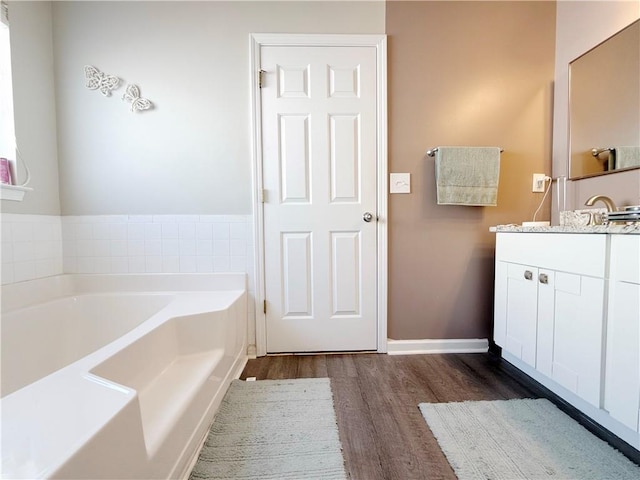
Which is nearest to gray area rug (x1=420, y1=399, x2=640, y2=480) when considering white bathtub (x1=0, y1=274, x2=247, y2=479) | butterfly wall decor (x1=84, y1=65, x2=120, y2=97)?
white bathtub (x1=0, y1=274, x2=247, y2=479)

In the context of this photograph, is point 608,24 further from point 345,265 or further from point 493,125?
point 345,265

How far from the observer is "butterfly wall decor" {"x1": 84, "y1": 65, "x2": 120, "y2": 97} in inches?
66.1

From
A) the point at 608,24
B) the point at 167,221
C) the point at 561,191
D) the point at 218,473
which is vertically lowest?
the point at 218,473

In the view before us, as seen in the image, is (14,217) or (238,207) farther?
(238,207)

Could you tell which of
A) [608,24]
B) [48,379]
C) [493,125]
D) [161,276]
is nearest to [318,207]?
[161,276]

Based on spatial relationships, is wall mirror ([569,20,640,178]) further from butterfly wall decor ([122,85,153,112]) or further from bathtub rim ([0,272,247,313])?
butterfly wall decor ([122,85,153,112])

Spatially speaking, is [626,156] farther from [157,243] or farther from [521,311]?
[157,243]

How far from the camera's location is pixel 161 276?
69.4 inches

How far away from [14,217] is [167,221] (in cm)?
70

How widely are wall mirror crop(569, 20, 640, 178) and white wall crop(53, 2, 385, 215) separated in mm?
1223

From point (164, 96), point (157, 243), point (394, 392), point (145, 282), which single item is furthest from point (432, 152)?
point (145, 282)

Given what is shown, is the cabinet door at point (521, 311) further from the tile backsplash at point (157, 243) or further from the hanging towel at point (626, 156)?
the tile backsplash at point (157, 243)

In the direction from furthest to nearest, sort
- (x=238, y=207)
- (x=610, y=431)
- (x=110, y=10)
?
(x=238, y=207) < (x=110, y=10) < (x=610, y=431)

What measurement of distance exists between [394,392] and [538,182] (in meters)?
1.63
